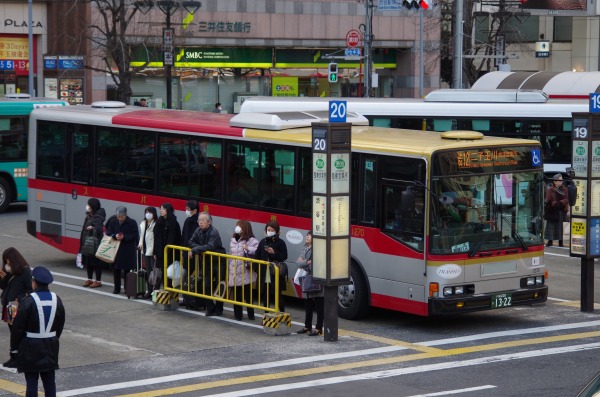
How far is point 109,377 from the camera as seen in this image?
13.5m

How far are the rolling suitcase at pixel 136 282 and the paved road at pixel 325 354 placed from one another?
22 cm

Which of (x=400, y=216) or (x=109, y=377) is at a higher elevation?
(x=400, y=216)

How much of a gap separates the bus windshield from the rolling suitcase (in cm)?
518

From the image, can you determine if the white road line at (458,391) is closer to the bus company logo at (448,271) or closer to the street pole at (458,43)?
the bus company logo at (448,271)

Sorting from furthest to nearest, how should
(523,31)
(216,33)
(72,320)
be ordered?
(523,31) → (216,33) → (72,320)

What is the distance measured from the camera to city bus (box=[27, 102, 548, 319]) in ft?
52.2

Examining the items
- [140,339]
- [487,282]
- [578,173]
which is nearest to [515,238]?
[487,282]

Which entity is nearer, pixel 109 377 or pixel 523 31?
pixel 109 377

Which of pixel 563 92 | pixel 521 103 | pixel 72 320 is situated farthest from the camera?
pixel 563 92

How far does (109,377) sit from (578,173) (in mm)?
8051

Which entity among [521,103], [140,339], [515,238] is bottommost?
[140,339]

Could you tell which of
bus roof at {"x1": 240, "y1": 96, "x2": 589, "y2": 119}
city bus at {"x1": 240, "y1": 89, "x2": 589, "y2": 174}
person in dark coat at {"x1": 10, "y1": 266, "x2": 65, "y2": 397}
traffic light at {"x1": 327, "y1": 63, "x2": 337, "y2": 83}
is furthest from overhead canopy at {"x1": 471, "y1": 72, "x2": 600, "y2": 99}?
person in dark coat at {"x1": 10, "y1": 266, "x2": 65, "y2": 397}

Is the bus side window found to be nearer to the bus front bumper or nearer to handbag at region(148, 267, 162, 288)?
the bus front bumper

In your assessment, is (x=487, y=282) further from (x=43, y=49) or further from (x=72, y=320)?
(x=43, y=49)
